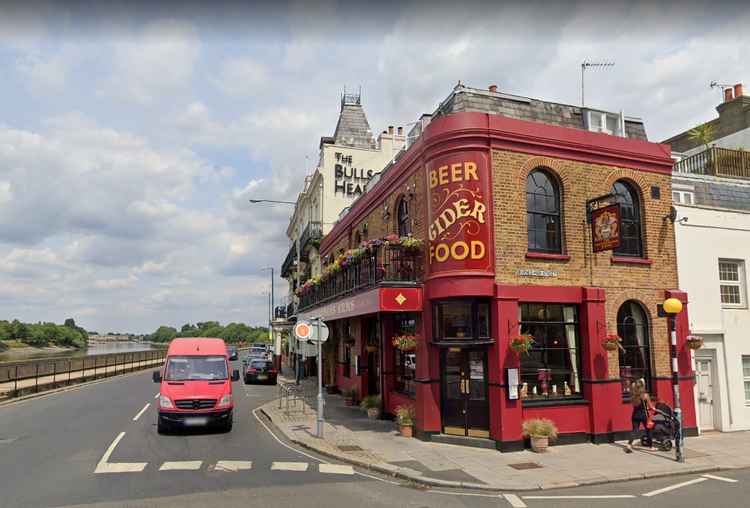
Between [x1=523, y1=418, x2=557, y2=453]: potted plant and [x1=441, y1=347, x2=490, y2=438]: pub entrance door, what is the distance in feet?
3.11


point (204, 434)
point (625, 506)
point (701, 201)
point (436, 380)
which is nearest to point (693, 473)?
point (625, 506)

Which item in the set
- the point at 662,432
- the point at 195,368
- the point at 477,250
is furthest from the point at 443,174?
the point at 195,368

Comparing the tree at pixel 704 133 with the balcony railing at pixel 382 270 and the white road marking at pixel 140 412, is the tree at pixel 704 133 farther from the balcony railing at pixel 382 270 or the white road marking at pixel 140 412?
the white road marking at pixel 140 412

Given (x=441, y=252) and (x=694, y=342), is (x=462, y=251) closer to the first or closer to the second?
(x=441, y=252)

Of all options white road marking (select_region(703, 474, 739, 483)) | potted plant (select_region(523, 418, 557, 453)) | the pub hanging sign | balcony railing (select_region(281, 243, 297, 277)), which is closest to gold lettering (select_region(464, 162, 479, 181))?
the pub hanging sign

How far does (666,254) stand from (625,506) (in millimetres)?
8694

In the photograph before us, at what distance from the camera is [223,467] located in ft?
34.9

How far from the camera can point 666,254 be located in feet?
49.8

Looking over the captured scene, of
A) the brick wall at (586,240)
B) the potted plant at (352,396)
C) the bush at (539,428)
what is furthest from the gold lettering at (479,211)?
the potted plant at (352,396)

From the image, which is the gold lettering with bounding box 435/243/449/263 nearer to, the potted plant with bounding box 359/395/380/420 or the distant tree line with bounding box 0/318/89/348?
the potted plant with bounding box 359/395/380/420

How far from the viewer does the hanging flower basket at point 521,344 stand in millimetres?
12555

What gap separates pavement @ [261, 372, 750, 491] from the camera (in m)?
10.2

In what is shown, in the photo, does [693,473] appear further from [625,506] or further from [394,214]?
[394,214]

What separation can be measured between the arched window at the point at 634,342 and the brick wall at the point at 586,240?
214 mm
